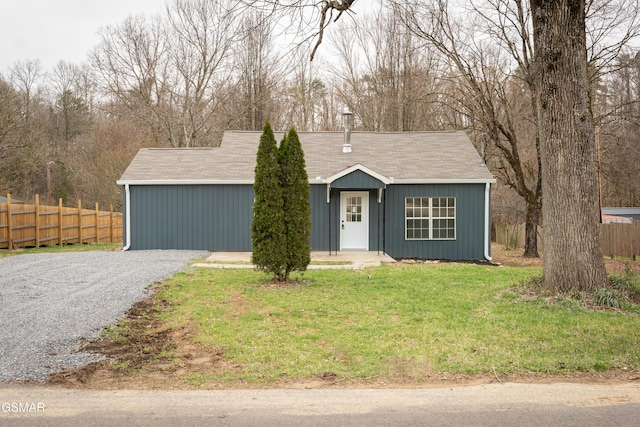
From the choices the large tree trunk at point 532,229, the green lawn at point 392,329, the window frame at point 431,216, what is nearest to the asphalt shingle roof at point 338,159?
the window frame at point 431,216

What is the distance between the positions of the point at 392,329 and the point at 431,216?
10.2 m

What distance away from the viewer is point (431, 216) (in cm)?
1689

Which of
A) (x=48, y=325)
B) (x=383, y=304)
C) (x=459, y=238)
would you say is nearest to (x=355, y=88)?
(x=459, y=238)

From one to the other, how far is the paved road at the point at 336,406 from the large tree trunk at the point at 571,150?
3.30 meters

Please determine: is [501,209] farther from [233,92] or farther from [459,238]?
[233,92]

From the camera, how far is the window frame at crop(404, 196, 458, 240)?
16.8m

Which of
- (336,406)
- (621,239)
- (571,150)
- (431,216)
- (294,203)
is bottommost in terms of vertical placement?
(336,406)

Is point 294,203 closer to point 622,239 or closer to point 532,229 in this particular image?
point 532,229

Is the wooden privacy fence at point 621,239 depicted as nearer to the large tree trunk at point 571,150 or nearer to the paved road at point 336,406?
the large tree trunk at point 571,150

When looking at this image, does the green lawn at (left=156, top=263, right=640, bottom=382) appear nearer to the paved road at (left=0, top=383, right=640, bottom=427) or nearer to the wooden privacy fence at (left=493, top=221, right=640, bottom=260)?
the paved road at (left=0, top=383, right=640, bottom=427)

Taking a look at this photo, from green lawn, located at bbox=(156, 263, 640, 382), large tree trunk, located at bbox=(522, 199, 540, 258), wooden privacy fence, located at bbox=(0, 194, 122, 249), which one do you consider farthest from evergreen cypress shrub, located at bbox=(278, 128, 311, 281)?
wooden privacy fence, located at bbox=(0, 194, 122, 249)

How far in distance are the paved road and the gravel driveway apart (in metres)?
0.76

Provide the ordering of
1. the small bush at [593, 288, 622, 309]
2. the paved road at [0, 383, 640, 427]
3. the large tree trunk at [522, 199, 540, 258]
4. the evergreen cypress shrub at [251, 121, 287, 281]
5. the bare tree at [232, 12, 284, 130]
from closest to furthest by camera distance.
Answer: the paved road at [0, 383, 640, 427]
the small bush at [593, 288, 622, 309]
the evergreen cypress shrub at [251, 121, 287, 281]
the large tree trunk at [522, 199, 540, 258]
the bare tree at [232, 12, 284, 130]

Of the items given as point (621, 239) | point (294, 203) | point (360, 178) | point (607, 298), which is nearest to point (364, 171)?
point (360, 178)
